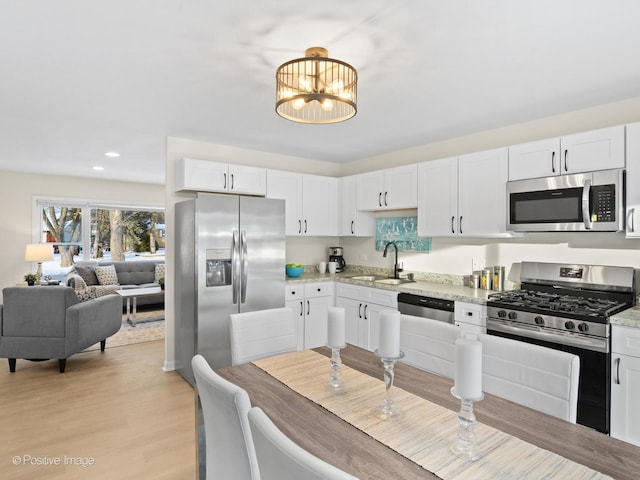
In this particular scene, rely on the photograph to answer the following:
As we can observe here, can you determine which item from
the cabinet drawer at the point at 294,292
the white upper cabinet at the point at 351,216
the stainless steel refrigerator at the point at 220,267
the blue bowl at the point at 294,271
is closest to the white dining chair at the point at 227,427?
the stainless steel refrigerator at the point at 220,267

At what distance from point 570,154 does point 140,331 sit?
5566 mm

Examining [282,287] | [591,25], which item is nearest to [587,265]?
[591,25]

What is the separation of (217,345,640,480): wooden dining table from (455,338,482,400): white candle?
233 millimetres

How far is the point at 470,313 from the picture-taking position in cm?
307

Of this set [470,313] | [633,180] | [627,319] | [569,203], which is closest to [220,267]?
[470,313]

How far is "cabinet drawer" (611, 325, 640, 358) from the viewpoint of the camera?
223cm

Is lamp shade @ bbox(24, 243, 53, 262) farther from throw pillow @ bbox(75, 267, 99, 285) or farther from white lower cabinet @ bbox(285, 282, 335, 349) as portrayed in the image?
white lower cabinet @ bbox(285, 282, 335, 349)

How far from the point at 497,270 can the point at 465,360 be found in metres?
2.69

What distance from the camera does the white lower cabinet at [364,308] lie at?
379 centimetres

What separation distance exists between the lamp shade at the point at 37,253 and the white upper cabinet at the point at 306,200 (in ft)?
13.4

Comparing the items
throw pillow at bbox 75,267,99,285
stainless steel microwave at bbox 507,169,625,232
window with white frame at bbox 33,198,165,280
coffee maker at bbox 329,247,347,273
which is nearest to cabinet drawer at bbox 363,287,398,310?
coffee maker at bbox 329,247,347,273

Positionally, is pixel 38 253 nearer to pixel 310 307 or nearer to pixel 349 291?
pixel 310 307

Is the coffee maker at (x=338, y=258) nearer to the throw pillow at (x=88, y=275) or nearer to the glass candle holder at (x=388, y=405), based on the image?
the glass candle holder at (x=388, y=405)

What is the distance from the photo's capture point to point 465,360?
1.04 meters
